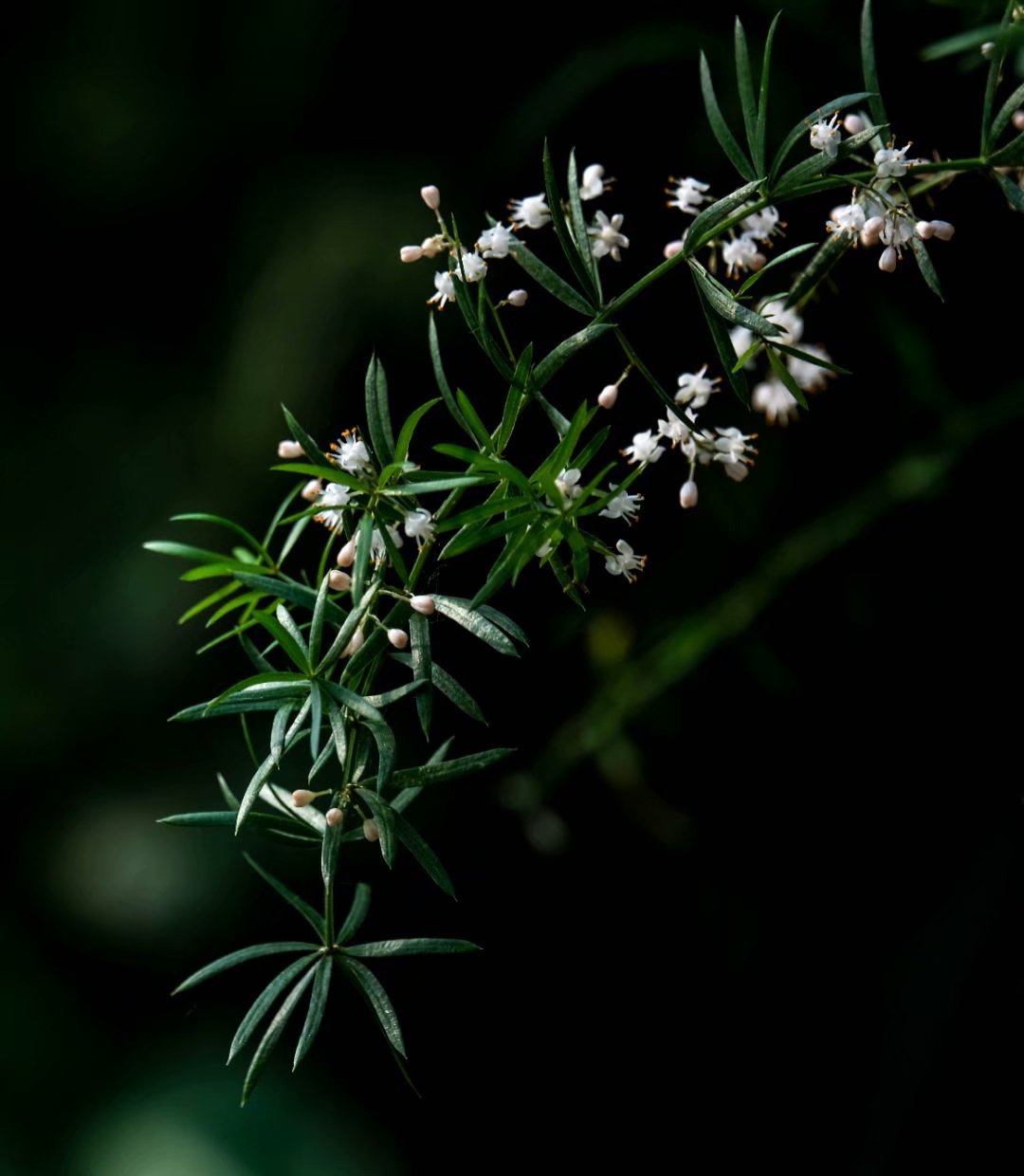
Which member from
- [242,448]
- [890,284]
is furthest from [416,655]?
[242,448]

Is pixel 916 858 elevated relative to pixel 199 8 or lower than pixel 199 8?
lower

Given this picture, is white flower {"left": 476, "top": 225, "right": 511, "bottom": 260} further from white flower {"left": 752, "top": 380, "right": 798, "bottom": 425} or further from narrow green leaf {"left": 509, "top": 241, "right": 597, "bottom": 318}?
white flower {"left": 752, "top": 380, "right": 798, "bottom": 425}

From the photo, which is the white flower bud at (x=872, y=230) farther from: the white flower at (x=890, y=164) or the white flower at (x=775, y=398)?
the white flower at (x=775, y=398)

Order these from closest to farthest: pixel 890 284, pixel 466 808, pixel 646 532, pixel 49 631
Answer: pixel 890 284 < pixel 646 532 < pixel 466 808 < pixel 49 631

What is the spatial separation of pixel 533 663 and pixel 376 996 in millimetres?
723

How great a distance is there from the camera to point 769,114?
2.77 feet

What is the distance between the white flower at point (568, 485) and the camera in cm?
31

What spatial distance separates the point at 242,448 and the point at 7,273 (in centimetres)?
39

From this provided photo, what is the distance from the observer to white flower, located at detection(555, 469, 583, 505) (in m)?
0.31

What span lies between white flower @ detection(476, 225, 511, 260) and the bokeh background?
15.8 inches

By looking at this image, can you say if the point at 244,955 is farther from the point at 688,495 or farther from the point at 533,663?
the point at 533,663

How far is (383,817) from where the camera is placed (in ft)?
1.00

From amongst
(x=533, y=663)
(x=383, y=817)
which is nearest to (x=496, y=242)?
(x=383, y=817)

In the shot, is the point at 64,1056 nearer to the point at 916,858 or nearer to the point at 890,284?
the point at 916,858
